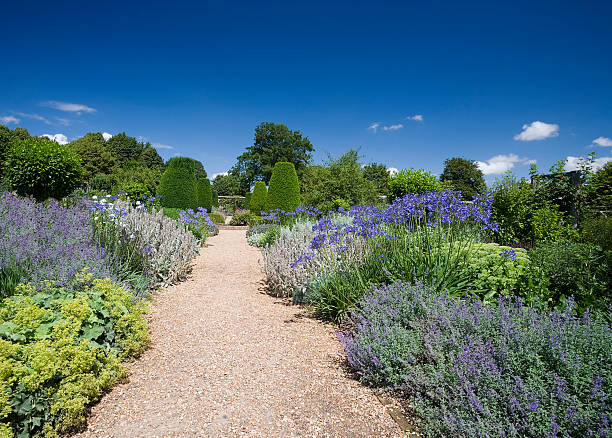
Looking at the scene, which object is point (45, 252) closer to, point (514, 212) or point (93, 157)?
point (514, 212)

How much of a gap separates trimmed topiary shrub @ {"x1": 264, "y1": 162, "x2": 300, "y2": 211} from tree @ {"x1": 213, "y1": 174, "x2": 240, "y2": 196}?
2499 cm

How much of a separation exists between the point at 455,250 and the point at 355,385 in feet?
7.02

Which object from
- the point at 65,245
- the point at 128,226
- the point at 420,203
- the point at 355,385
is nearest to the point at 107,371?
the point at 355,385

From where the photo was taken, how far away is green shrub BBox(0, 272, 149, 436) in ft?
6.32

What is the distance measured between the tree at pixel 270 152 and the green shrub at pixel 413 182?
2272 centimetres

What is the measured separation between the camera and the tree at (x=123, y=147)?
1619 inches

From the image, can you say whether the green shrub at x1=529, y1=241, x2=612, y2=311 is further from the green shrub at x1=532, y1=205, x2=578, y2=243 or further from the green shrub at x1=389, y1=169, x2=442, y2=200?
the green shrub at x1=389, y1=169, x2=442, y2=200

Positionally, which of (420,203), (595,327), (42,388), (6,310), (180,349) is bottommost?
(180,349)

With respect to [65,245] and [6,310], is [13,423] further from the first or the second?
[65,245]

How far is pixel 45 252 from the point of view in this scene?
3590mm

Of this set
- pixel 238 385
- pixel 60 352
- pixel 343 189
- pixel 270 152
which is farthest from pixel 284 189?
pixel 270 152

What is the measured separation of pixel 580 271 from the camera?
3.26 m

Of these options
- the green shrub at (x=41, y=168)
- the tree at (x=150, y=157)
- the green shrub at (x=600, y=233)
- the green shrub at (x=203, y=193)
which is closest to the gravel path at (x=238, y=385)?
the green shrub at (x=600, y=233)

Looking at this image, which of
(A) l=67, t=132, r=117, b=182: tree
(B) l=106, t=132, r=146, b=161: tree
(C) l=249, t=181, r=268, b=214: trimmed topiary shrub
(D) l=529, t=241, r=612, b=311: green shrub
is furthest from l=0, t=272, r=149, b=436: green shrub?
(B) l=106, t=132, r=146, b=161: tree
